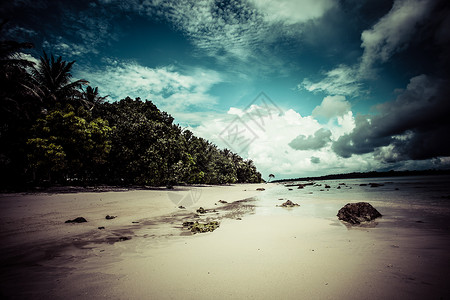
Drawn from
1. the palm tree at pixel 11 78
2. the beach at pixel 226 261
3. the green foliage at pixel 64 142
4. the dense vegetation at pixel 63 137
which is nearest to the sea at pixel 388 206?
the beach at pixel 226 261

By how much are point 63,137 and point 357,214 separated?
21249 mm

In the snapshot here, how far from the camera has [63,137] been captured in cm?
1538

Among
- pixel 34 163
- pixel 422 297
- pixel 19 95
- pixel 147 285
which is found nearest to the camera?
pixel 422 297

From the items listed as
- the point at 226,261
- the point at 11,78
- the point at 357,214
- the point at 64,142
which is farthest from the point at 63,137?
the point at 357,214

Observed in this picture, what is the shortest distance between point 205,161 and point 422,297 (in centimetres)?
3897

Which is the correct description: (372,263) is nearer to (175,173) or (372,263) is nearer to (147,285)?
(147,285)

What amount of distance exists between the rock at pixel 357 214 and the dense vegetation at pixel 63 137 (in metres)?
16.5

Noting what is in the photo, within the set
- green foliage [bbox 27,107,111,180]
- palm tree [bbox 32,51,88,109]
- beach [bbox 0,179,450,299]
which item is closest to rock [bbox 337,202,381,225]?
beach [bbox 0,179,450,299]

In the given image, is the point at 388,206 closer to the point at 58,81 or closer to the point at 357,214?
the point at 357,214

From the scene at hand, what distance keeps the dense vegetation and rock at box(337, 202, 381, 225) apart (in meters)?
16.5

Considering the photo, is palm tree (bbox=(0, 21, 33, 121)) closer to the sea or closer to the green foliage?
the green foliage

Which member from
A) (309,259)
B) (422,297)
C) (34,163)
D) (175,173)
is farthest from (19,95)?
(422,297)

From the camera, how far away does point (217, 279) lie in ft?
9.61

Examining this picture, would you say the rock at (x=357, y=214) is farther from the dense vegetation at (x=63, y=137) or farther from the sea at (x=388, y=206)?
the dense vegetation at (x=63, y=137)
